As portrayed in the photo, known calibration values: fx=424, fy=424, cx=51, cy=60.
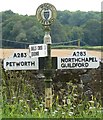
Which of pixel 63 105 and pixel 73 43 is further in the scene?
pixel 73 43

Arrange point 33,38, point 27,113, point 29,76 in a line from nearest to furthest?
1. point 27,113
2. point 29,76
3. point 33,38

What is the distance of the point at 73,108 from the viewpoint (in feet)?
18.2

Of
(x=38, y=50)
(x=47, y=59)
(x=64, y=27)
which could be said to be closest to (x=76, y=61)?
(x=47, y=59)

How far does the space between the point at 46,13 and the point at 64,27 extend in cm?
217

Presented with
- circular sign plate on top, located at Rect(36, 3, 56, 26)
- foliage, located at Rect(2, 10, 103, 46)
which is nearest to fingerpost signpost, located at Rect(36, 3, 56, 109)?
circular sign plate on top, located at Rect(36, 3, 56, 26)

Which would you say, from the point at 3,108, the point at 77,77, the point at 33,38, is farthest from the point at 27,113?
the point at 33,38

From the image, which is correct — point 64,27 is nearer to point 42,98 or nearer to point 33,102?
point 42,98

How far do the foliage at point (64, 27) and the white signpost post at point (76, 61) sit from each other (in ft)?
5.49

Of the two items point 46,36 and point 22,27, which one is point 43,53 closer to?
point 46,36

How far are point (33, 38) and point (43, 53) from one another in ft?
5.83

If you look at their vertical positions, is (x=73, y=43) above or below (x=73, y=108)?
above

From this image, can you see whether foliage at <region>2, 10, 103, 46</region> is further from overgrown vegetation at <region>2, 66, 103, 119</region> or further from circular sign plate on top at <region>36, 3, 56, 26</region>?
circular sign plate on top at <region>36, 3, 56, 26</region>

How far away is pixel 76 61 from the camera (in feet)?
17.7

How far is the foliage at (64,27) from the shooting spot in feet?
23.8
